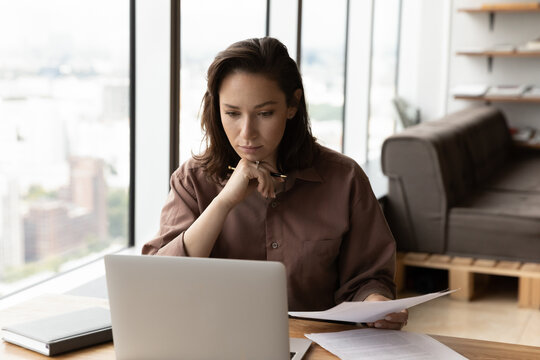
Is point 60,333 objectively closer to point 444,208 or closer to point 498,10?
point 444,208

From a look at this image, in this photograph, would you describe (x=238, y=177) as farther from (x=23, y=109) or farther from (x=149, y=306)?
(x=23, y=109)

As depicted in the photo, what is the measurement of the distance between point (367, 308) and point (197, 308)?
33 cm

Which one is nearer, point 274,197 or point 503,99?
point 274,197

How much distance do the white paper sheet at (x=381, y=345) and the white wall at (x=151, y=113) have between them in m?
1.54

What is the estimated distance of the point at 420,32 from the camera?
657 centimetres

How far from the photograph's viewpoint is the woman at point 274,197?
1.65m

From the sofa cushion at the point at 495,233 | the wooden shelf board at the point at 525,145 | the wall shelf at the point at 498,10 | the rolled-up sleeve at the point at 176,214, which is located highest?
the wall shelf at the point at 498,10

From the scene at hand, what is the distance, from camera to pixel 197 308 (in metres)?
1.19

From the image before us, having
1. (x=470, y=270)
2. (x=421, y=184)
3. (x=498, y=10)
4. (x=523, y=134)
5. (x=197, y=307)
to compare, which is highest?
(x=498, y=10)

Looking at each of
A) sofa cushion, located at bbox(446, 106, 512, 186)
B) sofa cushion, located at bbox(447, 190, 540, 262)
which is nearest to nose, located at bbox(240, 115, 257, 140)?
sofa cushion, located at bbox(447, 190, 540, 262)

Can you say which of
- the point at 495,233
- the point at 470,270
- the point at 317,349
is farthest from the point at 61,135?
the point at 495,233

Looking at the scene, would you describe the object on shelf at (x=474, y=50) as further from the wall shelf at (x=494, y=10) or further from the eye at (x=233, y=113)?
the eye at (x=233, y=113)

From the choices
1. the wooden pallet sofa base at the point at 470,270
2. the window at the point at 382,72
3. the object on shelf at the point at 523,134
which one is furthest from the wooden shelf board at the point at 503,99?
the wooden pallet sofa base at the point at 470,270

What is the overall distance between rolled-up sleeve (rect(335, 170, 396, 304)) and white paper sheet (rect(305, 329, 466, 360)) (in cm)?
26
